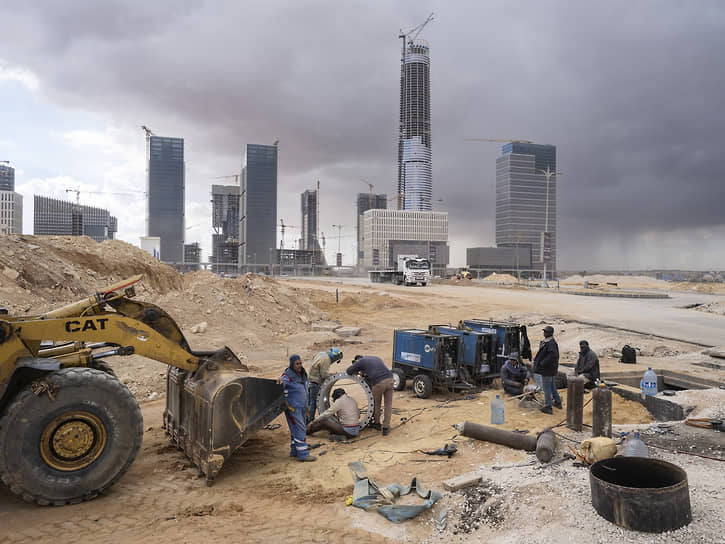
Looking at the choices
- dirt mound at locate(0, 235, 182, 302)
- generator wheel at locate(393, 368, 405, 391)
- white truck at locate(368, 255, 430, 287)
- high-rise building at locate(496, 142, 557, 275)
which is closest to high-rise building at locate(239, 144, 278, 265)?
high-rise building at locate(496, 142, 557, 275)

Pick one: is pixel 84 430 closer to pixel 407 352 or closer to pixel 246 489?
pixel 246 489

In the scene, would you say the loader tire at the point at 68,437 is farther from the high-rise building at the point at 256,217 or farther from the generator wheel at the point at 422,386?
the high-rise building at the point at 256,217

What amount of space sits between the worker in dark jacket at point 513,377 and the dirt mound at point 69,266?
16.2m

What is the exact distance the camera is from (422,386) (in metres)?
11.1

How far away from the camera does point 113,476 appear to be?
235 inches

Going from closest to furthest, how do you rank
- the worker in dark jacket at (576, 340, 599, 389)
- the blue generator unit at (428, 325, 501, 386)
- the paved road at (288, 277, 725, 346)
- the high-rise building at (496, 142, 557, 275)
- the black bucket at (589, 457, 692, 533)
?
1. the black bucket at (589, 457, 692, 533)
2. the worker in dark jacket at (576, 340, 599, 389)
3. the blue generator unit at (428, 325, 501, 386)
4. the paved road at (288, 277, 725, 346)
5. the high-rise building at (496, 142, 557, 275)

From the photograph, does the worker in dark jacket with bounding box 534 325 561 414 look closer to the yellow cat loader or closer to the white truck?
the yellow cat loader

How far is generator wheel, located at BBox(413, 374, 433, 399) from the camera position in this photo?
1101cm

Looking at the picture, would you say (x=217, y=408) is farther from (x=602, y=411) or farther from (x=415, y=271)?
(x=415, y=271)

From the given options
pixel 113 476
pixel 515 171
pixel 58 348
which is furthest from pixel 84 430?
pixel 515 171

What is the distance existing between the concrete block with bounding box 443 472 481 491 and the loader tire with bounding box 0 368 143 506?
3.93 m

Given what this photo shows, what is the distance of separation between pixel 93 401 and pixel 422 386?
23.1ft

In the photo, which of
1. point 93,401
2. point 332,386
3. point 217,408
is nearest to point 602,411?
point 332,386

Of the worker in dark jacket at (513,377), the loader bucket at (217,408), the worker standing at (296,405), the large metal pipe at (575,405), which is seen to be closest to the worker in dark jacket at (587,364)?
the worker in dark jacket at (513,377)
